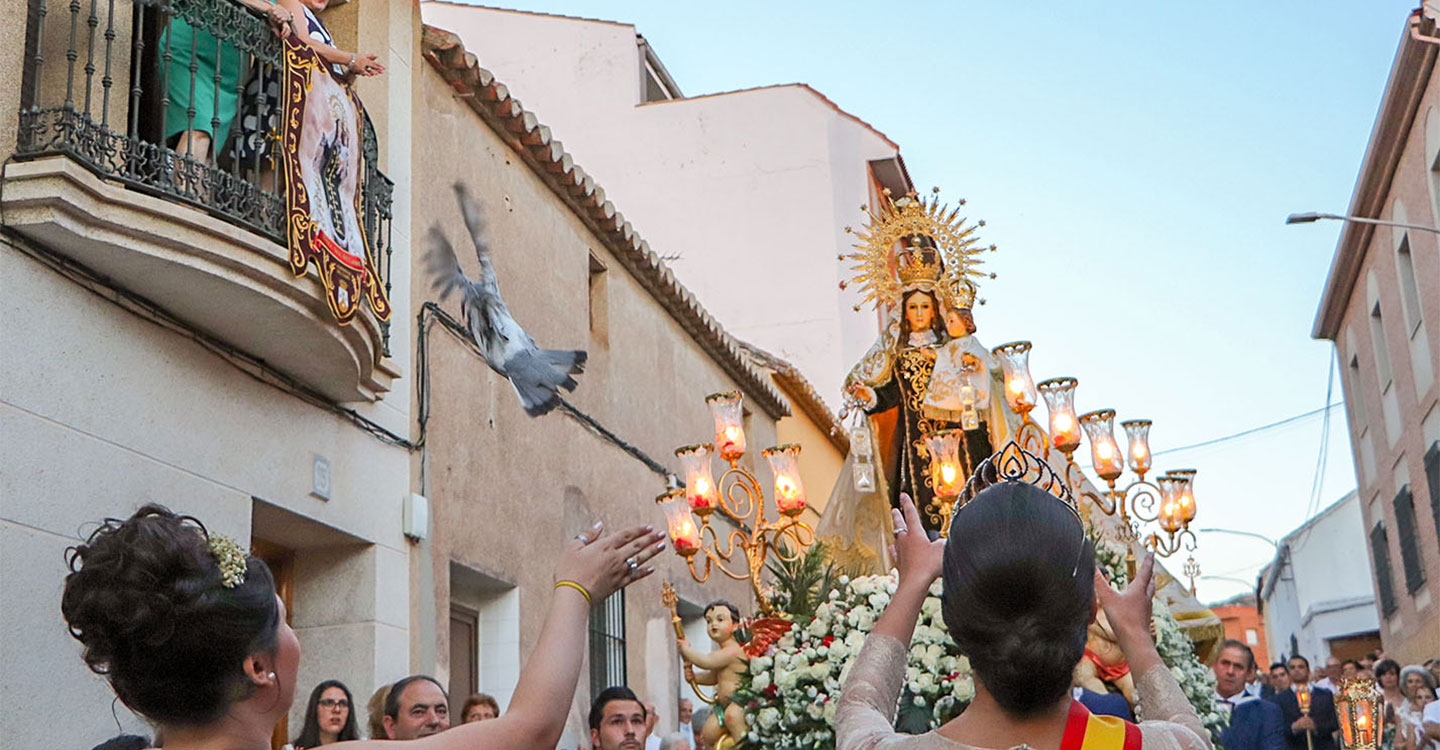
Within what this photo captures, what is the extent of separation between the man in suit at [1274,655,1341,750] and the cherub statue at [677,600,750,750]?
3.87 metres

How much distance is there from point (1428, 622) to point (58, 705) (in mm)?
19042

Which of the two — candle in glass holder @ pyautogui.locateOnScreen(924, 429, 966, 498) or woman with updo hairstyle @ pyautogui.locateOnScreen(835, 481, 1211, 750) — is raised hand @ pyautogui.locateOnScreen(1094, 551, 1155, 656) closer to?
woman with updo hairstyle @ pyautogui.locateOnScreen(835, 481, 1211, 750)

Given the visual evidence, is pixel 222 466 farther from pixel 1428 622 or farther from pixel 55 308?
pixel 1428 622

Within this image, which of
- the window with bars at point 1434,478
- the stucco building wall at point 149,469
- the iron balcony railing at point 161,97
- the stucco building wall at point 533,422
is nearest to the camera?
the stucco building wall at point 149,469

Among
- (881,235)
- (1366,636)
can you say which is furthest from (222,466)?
(1366,636)

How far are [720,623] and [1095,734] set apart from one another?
6.42m

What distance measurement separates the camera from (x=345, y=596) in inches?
358

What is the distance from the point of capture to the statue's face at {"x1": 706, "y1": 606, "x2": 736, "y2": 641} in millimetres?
8367

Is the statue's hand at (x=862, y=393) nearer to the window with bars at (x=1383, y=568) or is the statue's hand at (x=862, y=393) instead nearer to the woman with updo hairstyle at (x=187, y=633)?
the woman with updo hairstyle at (x=187, y=633)

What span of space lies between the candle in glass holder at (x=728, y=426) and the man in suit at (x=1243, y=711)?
321 cm

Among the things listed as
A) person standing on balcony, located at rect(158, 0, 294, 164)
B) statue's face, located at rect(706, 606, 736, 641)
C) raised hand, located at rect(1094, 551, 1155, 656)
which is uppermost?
person standing on balcony, located at rect(158, 0, 294, 164)

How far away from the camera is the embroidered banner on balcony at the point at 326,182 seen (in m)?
7.75

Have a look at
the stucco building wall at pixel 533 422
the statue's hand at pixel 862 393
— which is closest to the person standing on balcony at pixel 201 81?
the stucco building wall at pixel 533 422

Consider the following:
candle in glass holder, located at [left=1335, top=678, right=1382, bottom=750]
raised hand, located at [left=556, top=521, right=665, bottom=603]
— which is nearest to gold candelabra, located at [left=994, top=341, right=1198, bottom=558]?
candle in glass holder, located at [left=1335, top=678, right=1382, bottom=750]
